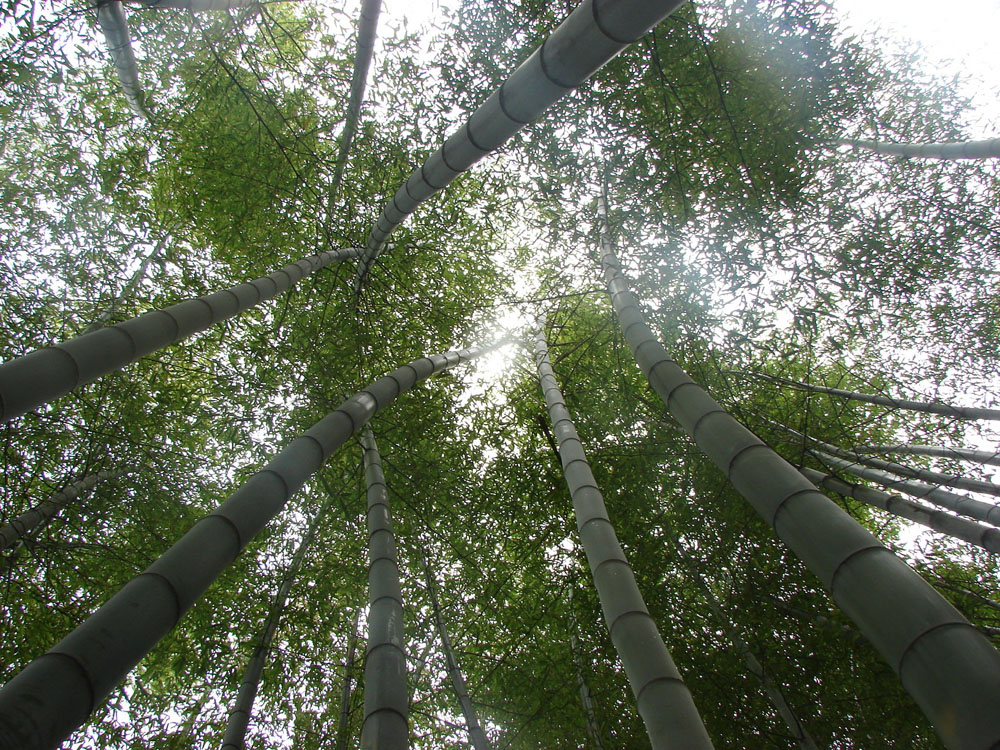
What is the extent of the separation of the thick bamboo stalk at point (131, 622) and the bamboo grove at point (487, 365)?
3 cm

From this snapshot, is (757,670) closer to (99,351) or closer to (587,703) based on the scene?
(587,703)

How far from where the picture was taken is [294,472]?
2031 mm

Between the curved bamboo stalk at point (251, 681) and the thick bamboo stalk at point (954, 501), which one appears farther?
the curved bamboo stalk at point (251, 681)

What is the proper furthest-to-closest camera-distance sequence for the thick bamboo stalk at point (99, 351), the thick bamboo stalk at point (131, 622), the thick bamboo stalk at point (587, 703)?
the thick bamboo stalk at point (587, 703), the thick bamboo stalk at point (99, 351), the thick bamboo stalk at point (131, 622)

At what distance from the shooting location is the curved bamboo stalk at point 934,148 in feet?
11.9

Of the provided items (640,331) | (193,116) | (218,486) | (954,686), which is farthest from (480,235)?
(954,686)

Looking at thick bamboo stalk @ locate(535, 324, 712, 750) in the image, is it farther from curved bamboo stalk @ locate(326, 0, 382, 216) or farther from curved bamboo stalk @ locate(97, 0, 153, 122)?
curved bamboo stalk @ locate(97, 0, 153, 122)

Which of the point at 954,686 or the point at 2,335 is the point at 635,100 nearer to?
the point at 954,686

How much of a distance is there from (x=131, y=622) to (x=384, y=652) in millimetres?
887

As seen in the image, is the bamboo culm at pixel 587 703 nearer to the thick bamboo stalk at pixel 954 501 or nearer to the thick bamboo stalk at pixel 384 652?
the thick bamboo stalk at pixel 384 652

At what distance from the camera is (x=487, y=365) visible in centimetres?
542

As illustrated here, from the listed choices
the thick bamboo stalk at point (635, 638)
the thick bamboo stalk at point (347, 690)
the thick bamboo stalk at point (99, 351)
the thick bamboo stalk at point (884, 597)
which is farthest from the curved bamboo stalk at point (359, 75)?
the thick bamboo stalk at point (347, 690)

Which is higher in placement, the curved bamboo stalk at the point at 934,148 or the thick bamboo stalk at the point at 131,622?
the curved bamboo stalk at the point at 934,148

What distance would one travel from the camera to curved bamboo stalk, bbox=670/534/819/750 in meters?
2.84
